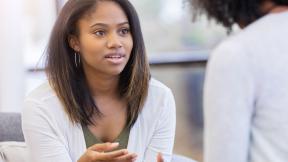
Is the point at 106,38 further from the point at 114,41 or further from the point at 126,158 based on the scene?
the point at 126,158

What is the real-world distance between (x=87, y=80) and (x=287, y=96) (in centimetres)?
87

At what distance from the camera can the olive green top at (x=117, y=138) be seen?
1.53 meters

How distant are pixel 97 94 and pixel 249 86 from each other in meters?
0.87

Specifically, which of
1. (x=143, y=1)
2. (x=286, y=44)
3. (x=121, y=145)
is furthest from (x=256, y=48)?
(x=143, y=1)

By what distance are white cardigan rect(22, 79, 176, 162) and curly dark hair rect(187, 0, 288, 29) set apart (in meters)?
0.76

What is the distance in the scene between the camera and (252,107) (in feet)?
2.67

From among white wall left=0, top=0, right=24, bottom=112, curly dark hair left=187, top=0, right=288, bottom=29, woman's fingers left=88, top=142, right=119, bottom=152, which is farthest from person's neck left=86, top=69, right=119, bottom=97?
white wall left=0, top=0, right=24, bottom=112

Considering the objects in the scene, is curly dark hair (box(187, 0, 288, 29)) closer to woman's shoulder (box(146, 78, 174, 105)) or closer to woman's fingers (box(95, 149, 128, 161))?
woman's fingers (box(95, 149, 128, 161))

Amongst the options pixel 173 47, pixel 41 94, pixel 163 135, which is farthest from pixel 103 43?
pixel 173 47

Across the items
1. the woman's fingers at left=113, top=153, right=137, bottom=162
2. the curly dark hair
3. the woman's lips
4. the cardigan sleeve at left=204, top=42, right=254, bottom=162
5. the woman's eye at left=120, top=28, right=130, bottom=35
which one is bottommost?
the woman's fingers at left=113, top=153, right=137, bottom=162

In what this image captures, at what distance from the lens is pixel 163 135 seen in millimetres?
1598

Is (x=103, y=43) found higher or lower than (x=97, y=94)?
higher

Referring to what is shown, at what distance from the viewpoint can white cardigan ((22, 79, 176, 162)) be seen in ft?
4.86

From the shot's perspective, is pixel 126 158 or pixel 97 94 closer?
pixel 126 158
